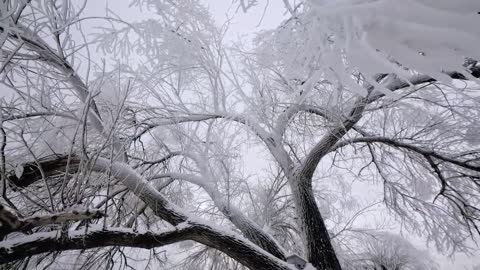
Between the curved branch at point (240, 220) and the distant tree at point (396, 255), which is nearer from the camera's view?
the curved branch at point (240, 220)

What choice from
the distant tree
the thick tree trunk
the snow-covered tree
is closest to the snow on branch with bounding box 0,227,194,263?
the snow-covered tree

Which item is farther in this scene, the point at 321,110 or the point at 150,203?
the point at 321,110

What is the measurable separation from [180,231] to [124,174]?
872mm

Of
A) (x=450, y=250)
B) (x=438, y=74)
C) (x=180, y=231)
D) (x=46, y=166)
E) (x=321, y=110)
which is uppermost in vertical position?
(x=321, y=110)

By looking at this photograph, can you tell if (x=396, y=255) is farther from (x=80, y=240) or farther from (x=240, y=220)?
(x=80, y=240)

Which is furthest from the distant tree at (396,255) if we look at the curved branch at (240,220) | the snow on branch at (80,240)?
the snow on branch at (80,240)

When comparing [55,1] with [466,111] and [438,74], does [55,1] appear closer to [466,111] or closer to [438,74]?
[438,74]

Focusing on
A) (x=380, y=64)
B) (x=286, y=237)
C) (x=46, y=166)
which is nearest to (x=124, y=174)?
(x=46, y=166)

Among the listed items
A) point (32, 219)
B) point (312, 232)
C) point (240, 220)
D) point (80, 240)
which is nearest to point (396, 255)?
point (312, 232)

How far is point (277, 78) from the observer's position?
13.4ft

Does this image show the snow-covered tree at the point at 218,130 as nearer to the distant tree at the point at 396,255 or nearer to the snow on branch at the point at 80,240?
the snow on branch at the point at 80,240

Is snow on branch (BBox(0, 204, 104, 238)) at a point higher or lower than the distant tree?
lower

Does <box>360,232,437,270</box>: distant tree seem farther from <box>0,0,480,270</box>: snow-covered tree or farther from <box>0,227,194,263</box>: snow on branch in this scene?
<box>0,227,194,263</box>: snow on branch

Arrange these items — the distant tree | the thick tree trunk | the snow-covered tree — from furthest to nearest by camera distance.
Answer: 1. the distant tree
2. the thick tree trunk
3. the snow-covered tree
